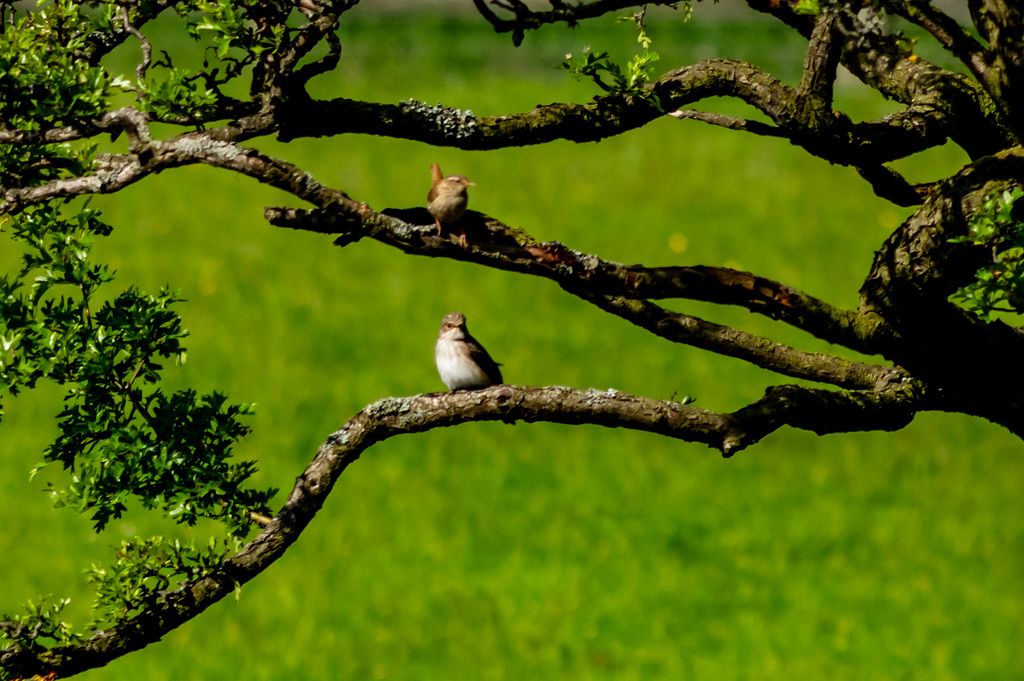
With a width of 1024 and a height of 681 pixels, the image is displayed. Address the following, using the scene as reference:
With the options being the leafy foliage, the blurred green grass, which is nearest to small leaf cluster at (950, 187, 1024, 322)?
the leafy foliage

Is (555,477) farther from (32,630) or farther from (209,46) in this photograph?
(209,46)

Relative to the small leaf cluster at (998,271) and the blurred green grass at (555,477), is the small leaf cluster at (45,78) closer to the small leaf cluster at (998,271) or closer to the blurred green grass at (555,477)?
the small leaf cluster at (998,271)

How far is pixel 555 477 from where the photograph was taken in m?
13.7

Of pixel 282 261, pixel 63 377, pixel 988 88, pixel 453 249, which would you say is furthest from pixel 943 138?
pixel 282 261

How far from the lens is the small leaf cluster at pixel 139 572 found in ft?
15.3

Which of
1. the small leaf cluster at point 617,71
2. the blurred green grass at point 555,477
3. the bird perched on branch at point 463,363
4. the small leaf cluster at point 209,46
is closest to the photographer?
the small leaf cluster at point 209,46

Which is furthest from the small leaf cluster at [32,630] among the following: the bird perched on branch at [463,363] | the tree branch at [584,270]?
the bird perched on branch at [463,363]

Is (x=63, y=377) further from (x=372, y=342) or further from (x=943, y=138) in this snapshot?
(x=372, y=342)

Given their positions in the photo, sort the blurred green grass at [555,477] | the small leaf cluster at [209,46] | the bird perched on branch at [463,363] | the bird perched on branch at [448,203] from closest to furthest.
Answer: the small leaf cluster at [209,46]
the bird perched on branch at [448,203]
the bird perched on branch at [463,363]
the blurred green grass at [555,477]

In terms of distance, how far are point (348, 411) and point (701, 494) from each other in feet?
13.7

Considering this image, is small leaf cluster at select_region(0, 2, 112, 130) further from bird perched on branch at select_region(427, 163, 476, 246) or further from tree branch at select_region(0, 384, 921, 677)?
tree branch at select_region(0, 384, 921, 677)

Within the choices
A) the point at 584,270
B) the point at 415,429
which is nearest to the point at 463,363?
the point at 415,429

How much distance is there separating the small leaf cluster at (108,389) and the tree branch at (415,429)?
0.66ft

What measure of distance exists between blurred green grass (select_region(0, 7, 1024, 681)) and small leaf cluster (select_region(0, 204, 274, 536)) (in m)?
7.08
